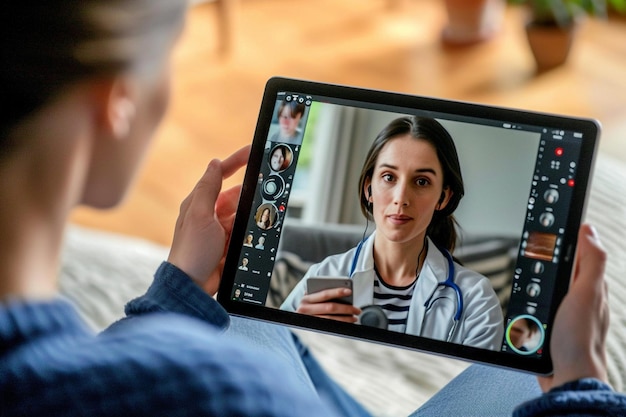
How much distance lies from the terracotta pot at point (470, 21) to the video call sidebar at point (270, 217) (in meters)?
1.79

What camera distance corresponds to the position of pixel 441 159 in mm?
834

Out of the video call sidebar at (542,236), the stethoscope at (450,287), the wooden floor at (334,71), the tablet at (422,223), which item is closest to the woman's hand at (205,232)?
the tablet at (422,223)

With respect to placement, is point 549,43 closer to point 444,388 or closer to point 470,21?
point 470,21

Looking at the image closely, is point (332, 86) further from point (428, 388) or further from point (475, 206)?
point (428, 388)

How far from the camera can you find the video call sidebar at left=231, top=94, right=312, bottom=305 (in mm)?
838

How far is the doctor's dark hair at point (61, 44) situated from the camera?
426 mm

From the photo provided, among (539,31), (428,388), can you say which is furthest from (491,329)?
(539,31)

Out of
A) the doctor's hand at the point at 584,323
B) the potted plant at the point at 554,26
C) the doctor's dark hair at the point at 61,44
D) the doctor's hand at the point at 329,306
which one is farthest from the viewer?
the potted plant at the point at 554,26

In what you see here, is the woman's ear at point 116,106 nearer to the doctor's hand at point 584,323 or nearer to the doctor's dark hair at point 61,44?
the doctor's dark hair at point 61,44

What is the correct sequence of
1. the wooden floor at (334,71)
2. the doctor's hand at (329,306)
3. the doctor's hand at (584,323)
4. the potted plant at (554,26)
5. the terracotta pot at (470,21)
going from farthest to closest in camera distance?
the terracotta pot at (470,21) → the potted plant at (554,26) → the wooden floor at (334,71) → the doctor's hand at (329,306) → the doctor's hand at (584,323)

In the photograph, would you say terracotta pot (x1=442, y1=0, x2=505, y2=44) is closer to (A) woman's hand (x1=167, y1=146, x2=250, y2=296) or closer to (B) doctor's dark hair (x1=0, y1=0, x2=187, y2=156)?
(A) woman's hand (x1=167, y1=146, x2=250, y2=296)

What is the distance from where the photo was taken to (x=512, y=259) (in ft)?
2.65

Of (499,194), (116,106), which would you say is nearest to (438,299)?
(499,194)

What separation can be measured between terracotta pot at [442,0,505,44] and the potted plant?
16 cm
